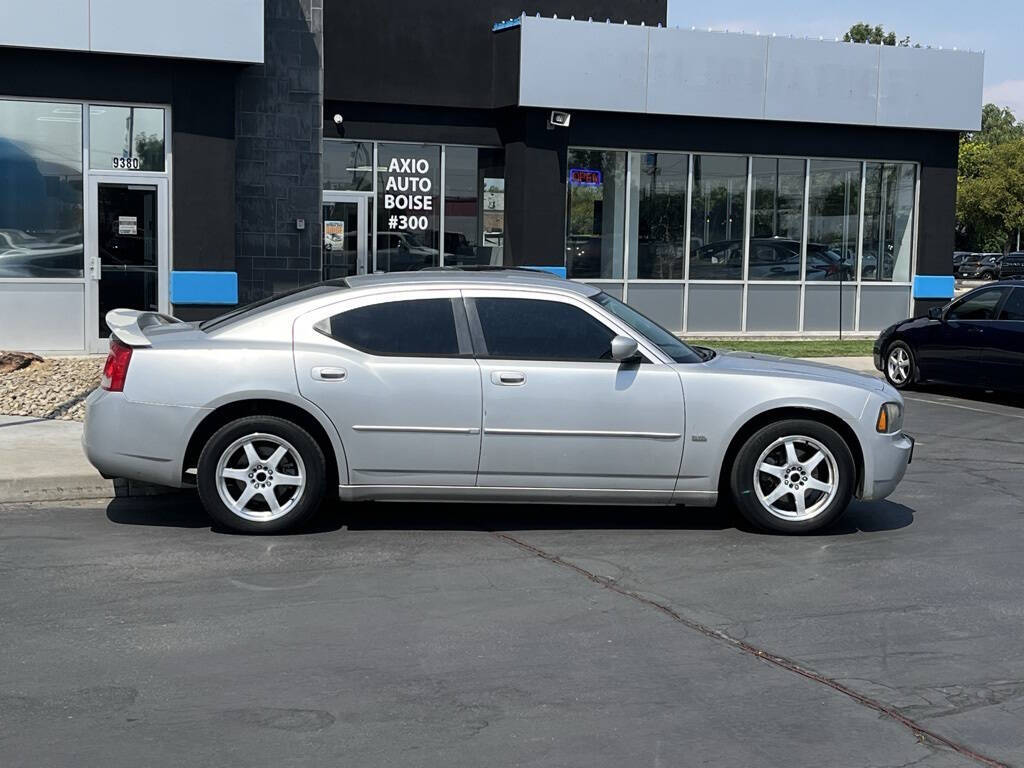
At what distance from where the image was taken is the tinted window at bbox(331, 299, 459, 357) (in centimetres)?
788

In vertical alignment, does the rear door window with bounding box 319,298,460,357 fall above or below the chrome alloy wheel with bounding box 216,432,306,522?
above

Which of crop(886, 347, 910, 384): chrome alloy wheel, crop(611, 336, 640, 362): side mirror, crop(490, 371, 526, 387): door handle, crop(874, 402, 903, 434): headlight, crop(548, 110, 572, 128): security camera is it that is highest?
crop(548, 110, 572, 128): security camera

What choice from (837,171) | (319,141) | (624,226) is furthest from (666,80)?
(319,141)

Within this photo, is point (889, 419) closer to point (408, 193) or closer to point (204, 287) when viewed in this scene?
point (204, 287)

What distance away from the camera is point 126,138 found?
677 inches

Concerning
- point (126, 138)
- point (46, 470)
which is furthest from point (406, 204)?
point (46, 470)

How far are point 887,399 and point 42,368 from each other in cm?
998

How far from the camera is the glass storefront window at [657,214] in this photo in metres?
22.1

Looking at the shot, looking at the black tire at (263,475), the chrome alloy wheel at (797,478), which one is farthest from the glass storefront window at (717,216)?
the black tire at (263,475)

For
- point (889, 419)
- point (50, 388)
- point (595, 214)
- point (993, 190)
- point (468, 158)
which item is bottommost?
point (50, 388)

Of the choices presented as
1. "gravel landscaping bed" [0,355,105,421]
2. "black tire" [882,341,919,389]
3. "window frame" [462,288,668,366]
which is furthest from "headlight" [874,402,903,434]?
"black tire" [882,341,919,389]

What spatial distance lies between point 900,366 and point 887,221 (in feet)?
27.3

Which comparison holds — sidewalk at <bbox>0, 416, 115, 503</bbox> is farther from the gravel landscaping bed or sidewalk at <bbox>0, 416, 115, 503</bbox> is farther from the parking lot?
the gravel landscaping bed

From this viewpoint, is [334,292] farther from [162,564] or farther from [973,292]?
[973,292]
